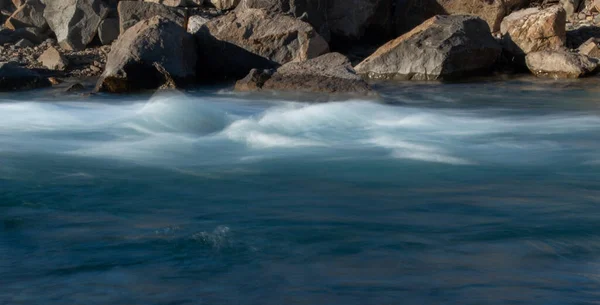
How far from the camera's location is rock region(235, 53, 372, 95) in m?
11.2

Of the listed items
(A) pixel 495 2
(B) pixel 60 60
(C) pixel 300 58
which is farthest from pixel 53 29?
(A) pixel 495 2

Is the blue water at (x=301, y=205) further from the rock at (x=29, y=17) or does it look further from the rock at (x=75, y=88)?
the rock at (x=29, y=17)

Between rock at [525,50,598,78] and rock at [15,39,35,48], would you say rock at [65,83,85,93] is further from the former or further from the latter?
rock at [525,50,598,78]

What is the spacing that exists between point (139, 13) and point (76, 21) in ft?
3.65

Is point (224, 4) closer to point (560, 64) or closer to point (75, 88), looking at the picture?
point (75, 88)

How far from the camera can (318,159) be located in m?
7.50

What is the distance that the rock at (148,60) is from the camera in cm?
1180

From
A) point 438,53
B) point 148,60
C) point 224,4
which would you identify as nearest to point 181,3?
point 224,4

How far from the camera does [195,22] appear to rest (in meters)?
14.4

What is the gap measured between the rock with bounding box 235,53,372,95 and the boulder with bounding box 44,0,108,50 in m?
3.83

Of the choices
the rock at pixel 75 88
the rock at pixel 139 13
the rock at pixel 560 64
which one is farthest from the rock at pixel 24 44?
the rock at pixel 560 64

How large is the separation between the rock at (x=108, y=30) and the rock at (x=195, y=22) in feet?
4.28

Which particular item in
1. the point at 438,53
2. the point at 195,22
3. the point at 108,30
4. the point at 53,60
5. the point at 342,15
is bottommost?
the point at 53,60

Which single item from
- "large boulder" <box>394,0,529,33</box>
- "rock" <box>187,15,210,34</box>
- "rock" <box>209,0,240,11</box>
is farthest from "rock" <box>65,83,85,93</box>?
"large boulder" <box>394,0,529,33</box>
